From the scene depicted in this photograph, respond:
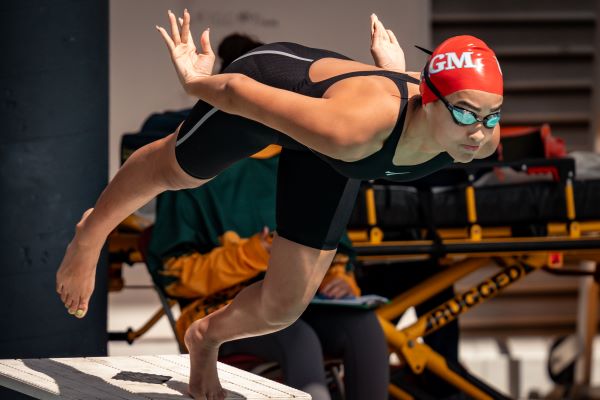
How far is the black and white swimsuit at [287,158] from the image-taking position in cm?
310

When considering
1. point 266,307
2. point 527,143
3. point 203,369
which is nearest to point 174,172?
point 266,307

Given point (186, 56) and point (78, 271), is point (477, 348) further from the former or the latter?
point (186, 56)

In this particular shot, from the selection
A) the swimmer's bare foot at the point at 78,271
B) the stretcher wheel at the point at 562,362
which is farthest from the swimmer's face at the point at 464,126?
the stretcher wheel at the point at 562,362

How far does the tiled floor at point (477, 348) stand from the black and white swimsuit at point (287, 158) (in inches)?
143

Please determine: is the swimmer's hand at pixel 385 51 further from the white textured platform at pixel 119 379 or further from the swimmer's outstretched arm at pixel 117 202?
the white textured platform at pixel 119 379

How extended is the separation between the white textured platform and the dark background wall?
37 centimetres

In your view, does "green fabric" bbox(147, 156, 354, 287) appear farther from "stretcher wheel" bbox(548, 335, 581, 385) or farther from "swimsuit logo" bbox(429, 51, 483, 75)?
"stretcher wheel" bbox(548, 335, 581, 385)

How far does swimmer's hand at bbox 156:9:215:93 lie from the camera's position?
10.5ft

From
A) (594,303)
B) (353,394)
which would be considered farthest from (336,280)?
(594,303)

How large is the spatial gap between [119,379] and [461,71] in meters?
1.34

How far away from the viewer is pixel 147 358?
3.89 m

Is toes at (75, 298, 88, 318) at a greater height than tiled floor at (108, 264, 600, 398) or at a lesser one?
greater

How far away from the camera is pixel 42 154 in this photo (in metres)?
4.08

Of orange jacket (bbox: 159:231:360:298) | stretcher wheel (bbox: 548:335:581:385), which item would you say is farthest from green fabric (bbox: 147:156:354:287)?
stretcher wheel (bbox: 548:335:581:385)
